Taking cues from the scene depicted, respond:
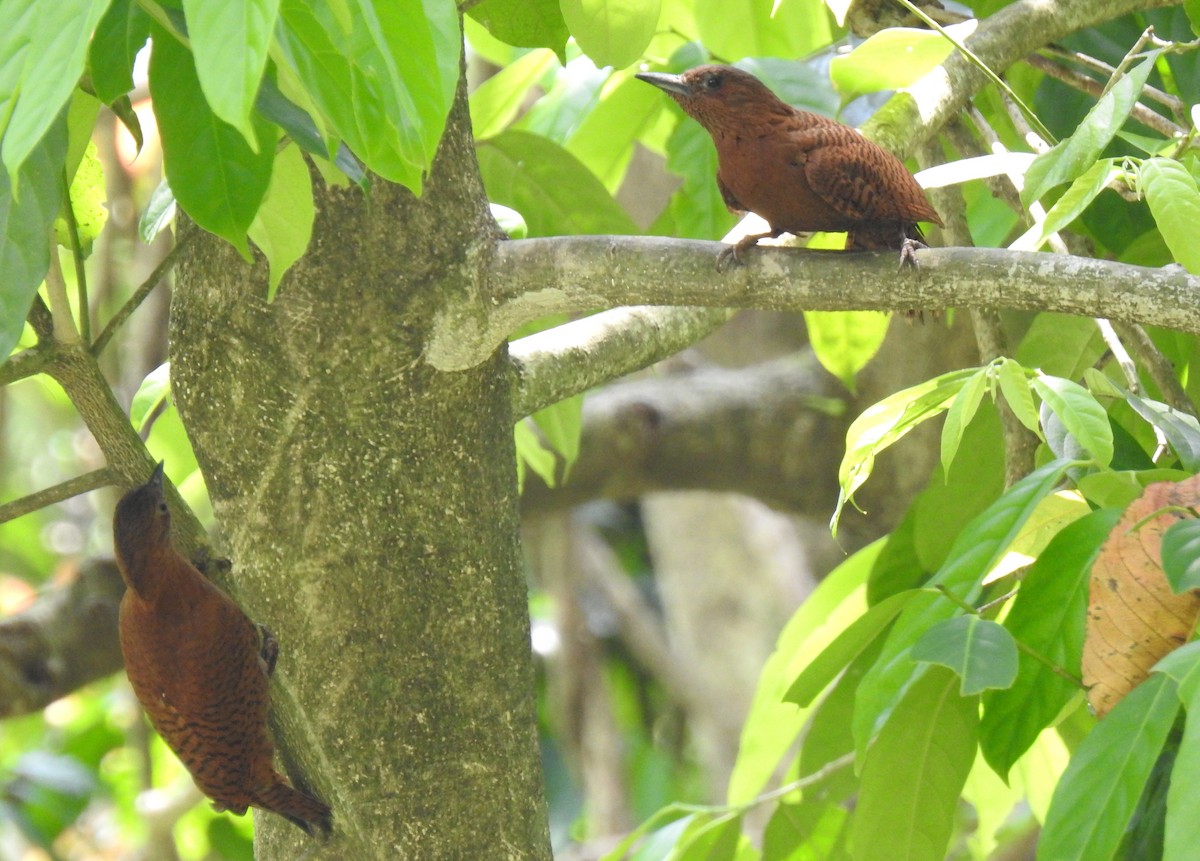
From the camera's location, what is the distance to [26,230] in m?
0.68

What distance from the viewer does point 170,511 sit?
90cm

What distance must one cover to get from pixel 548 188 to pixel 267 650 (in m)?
0.67

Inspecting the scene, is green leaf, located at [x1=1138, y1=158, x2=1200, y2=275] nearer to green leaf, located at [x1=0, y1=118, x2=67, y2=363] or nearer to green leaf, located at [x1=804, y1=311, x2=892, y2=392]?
green leaf, located at [x1=804, y1=311, x2=892, y2=392]

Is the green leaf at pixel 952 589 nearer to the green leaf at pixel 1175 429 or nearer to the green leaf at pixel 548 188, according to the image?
the green leaf at pixel 1175 429

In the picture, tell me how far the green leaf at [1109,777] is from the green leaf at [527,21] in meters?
0.68

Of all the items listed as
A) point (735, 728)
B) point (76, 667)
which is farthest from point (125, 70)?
point (735, 728)

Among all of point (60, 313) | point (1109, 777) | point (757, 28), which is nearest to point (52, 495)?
point (60, 313)

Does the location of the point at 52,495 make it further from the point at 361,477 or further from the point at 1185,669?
the point at 1185,669

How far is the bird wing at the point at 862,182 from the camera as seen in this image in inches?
40.9

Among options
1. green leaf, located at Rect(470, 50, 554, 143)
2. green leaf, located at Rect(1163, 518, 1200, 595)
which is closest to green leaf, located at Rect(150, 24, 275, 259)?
green leaf, located at Rect(1163, 518, 1200, 595)

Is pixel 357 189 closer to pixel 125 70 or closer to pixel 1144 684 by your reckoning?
A: pixel 125 70

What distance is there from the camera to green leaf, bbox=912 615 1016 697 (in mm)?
791

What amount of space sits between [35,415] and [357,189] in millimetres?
4827

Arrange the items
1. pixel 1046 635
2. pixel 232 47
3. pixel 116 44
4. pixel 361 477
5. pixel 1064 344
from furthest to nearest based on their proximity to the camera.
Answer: pixel 1064 344, pixel 361 477, pixel 1046 635, pixel 116 44, pixel 232 47
